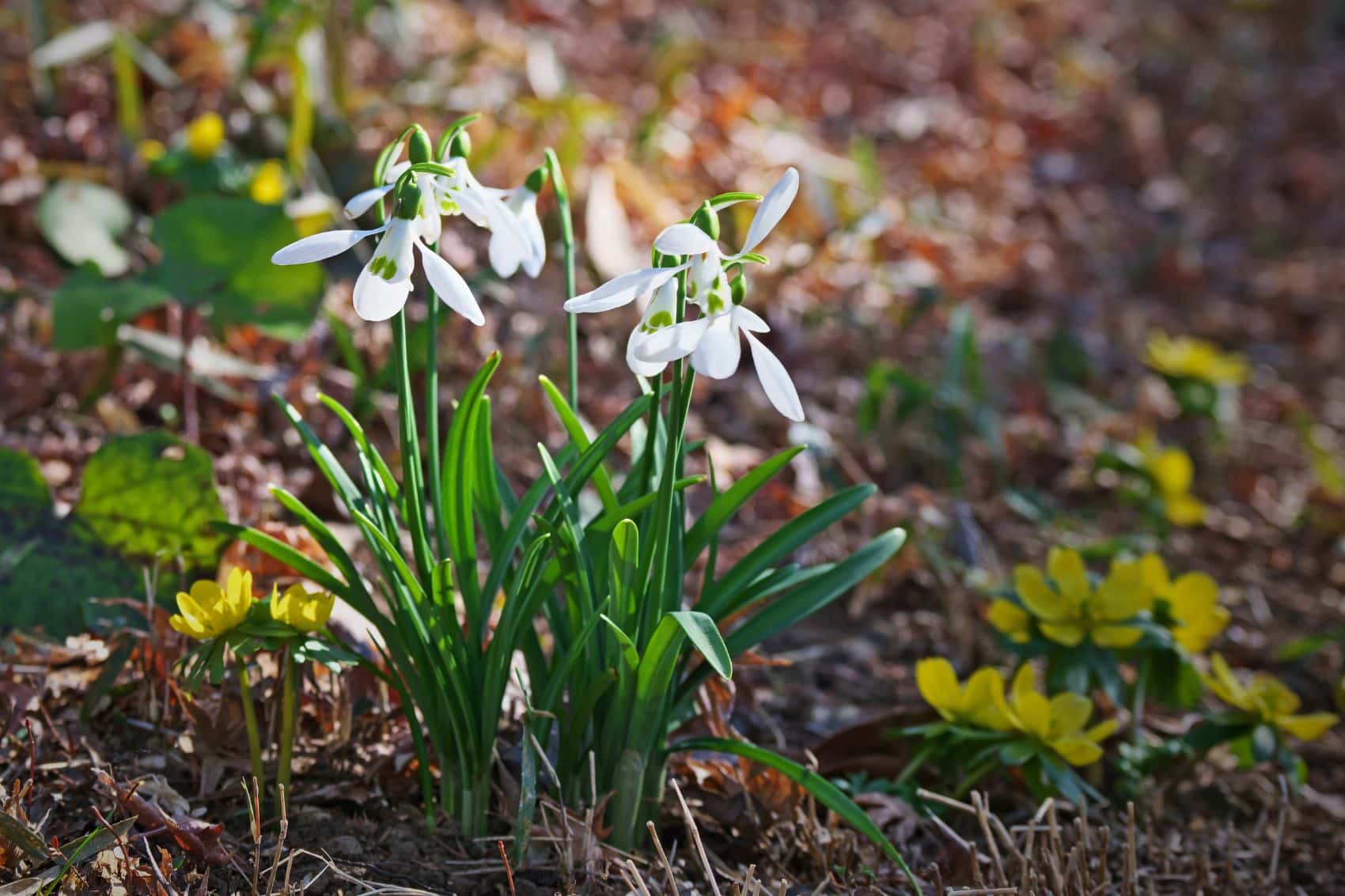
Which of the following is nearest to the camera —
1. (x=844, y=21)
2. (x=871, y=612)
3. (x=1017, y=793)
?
(x=1017, y=793)

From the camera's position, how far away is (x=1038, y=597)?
1595 millimetres

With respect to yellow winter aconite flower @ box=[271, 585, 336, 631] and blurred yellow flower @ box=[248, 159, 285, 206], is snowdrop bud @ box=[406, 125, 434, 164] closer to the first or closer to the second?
yellow winter aconite flower @ box=[271, 585, 336, 631]

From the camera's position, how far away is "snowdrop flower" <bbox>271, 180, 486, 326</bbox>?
1008 millimetres

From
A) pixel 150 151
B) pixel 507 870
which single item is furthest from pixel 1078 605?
pixel 150 151

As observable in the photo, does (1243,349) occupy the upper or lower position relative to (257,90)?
lower

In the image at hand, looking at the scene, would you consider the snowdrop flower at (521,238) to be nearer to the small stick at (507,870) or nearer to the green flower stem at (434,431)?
the green flower stem at (434,431)

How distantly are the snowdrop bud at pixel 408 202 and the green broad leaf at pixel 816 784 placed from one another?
64 centimetres

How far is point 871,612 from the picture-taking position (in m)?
2.04

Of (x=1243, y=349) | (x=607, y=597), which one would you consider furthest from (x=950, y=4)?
(x=607, y=597)

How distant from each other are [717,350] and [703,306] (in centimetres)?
6

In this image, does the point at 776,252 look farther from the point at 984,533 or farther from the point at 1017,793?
the point at 1017,793

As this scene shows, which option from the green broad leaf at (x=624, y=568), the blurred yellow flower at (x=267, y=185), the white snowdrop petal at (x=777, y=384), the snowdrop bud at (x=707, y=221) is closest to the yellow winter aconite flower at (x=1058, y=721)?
the green broad leaf at (x=624, y=568)

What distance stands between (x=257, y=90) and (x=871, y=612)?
5.74ft

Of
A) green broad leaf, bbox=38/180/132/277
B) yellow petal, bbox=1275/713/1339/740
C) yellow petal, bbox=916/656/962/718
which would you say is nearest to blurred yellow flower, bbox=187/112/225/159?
green broad leaf, bbox=38/180/132/277
